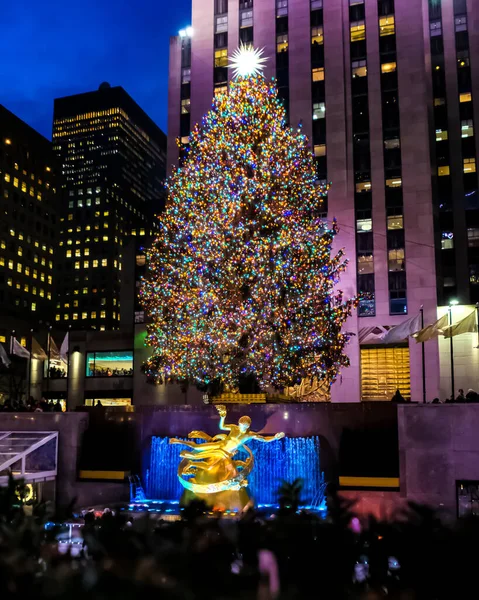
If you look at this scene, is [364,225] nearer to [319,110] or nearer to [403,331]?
[319,110]

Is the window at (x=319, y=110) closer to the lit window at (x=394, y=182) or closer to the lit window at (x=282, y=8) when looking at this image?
the lit window at (x=394, y=182)

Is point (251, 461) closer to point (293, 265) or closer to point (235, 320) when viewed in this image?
point (235, 320)

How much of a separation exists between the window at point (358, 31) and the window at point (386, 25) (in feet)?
4.17

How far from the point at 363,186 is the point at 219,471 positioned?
3477 centimetres

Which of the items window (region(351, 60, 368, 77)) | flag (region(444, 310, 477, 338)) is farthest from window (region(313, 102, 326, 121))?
flag (region(444, 310, 477, 338))

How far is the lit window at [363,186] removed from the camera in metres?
49.9

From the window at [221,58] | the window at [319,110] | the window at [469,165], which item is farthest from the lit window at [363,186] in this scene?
the window at [221,58]

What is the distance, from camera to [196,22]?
56.9 metres

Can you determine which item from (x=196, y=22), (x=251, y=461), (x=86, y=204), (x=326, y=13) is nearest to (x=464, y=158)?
(x=326, y=13)

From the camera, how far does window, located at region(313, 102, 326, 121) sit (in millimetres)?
51688

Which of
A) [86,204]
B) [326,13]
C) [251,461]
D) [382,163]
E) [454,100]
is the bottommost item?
[251,461]

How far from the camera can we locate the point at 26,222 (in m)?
123

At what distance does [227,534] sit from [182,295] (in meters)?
28.1

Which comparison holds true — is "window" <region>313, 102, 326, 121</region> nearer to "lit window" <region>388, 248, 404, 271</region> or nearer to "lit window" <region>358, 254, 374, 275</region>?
"lit window" <region>358, 254, 374, 275</region>
